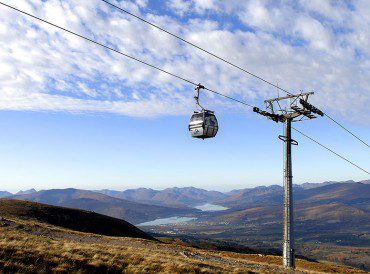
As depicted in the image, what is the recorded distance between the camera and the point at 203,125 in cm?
2323

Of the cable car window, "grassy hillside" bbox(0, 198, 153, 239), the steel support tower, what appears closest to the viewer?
the cable car window

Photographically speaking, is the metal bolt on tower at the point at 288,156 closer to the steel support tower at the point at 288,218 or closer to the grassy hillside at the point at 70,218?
the steel support tower at the point at 288,218

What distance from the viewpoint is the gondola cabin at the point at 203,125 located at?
76.7 feet

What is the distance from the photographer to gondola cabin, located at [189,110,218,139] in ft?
76.7

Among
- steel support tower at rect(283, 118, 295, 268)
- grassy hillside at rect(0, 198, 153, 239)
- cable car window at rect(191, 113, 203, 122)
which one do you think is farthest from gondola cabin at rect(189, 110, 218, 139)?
grassy hillside at rect(0, 198, 153, 239)

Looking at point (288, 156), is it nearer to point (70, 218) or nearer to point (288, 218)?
point (288, 218)

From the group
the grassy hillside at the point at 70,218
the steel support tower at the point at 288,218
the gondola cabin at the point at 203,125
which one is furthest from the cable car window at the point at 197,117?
the grassy hillside at the point at 70,218

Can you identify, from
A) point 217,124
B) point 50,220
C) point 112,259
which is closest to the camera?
point 112,259

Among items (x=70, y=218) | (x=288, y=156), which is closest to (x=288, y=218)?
(x=288, y=156)

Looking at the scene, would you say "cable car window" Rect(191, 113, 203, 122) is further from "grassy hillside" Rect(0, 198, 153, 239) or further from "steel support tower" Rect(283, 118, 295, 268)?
"grassy hillside" Rect(0, 198, 153, 239)

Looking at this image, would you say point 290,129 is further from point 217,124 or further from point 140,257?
point 140,257

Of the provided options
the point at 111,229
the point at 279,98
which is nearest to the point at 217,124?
the point at 279,98

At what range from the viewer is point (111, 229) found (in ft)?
315

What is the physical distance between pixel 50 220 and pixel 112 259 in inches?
2880
